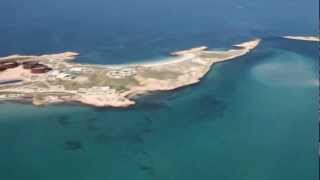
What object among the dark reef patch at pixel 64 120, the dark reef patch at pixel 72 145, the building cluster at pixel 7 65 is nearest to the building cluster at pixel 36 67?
the building cluster at pixel 7 65

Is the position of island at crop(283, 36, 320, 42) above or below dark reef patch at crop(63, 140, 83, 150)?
above

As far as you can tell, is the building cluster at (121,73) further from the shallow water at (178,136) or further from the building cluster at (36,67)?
the building cluster at (36,67)

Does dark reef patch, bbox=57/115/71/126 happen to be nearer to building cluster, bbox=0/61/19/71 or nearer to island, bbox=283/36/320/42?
building cluster, bbox=0/61/19/71

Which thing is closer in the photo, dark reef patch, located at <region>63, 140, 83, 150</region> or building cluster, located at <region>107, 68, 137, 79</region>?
dark reef patch, located at <region>63, 140, 83, 150</region>

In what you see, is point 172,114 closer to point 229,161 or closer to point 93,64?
point 229,161

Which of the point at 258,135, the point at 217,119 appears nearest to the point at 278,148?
the point at 258,135

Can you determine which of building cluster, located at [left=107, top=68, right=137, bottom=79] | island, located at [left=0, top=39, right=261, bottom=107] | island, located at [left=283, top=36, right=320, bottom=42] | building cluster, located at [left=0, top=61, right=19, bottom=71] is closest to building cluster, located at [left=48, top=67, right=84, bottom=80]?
island, located at [left=0, top=39, right=261, bottom=107]
